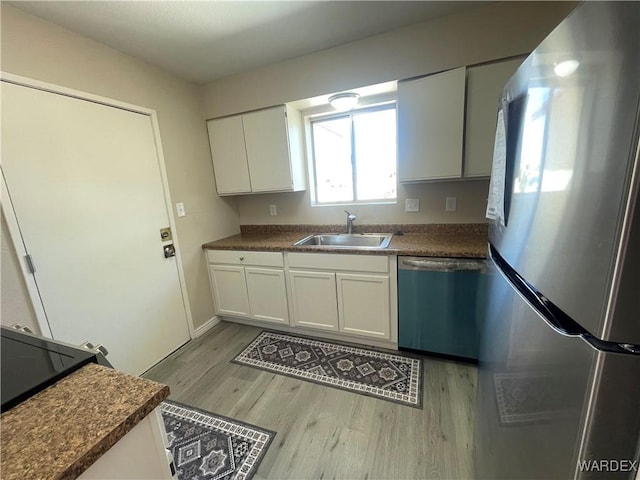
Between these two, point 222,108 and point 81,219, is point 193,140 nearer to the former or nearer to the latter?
point 222,108

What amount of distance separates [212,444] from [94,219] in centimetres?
→ 161

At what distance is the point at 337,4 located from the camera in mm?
1608

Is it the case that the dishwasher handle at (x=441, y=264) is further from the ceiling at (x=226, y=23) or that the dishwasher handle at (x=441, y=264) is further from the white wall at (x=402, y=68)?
the ceiling at (x=226, y=23)

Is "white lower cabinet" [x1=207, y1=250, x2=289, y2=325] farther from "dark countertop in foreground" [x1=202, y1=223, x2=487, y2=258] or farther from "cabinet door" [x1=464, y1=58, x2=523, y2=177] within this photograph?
"cabinet door" [x1=464, y1=58, x2=523, y2=177]

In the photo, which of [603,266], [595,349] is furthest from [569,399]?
[603,266]

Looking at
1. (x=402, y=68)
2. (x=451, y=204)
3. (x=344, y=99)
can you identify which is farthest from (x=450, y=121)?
(x=344, y=99)

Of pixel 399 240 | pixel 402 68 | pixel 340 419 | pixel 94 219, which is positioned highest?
pixel 402 68

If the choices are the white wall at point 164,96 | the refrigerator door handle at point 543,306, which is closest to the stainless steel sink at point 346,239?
the white wall at point 164,96

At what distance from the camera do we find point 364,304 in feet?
A: 6.76

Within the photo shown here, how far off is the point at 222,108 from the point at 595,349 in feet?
9.69

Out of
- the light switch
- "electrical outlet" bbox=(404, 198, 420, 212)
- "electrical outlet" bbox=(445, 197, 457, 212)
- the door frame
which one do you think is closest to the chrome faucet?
"electrical outlet" bbox=(404, 198, 420, 212)

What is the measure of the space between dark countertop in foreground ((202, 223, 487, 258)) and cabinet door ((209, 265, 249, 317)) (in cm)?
23

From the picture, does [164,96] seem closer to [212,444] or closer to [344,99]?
[344,99]

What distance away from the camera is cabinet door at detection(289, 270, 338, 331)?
→ 2164 mm
